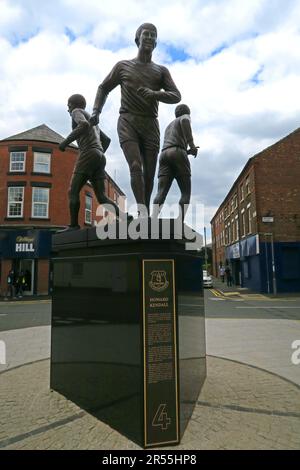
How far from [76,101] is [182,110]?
1812 mm

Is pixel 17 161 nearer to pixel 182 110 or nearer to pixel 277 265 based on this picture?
pixel 277 265

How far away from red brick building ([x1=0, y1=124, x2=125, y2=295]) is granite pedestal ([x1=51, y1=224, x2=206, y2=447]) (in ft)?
67.8

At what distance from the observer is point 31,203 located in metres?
25.7

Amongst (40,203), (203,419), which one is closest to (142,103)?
(203,419)

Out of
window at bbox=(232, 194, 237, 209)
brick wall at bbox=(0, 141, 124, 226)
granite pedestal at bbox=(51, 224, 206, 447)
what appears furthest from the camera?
window at bbox=(232, 194, 237, 209)

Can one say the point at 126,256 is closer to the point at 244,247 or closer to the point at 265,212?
the point at 265,212

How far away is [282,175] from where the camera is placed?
25.1 meters

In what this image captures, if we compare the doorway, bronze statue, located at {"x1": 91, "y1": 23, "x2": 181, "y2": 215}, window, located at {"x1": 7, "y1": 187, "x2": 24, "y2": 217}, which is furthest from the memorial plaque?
window, located at {"x1": 7, "y1": 187, "x2": 24, "y2": 217}

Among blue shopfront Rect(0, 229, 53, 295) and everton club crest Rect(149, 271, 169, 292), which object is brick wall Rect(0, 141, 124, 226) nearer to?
blue shopfront Rect(0, 229, 53, 295)

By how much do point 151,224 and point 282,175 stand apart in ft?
76.6

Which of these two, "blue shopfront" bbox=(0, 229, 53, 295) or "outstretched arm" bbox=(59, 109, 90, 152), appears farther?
"blue shopfront" bbox=(0, 229, 53, 295)

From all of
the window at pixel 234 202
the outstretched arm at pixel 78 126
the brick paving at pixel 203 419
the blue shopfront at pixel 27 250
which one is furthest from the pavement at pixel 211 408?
the window at pixel 234 202

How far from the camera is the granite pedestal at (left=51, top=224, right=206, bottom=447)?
381 cm
